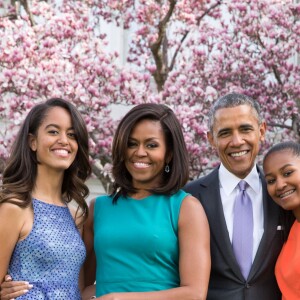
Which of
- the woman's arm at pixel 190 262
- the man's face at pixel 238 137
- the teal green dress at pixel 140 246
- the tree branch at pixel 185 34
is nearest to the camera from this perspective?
the woman's arm at pixel 190 262

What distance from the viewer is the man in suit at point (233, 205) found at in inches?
154

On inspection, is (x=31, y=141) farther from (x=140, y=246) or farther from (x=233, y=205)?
(x=233, y=205)

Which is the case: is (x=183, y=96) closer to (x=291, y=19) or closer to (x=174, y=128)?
(x=291, y=19)

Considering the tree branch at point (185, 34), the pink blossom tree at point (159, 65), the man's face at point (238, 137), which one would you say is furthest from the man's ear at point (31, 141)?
the tree branch at point (185, 34)

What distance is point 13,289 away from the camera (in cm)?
353

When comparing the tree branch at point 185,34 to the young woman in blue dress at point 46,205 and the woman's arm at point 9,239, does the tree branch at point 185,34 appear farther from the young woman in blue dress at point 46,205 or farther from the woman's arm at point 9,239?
the woman's arm at point 9,239

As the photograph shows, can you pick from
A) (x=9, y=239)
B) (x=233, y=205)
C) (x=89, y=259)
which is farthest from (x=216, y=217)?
(x=9, y=239)

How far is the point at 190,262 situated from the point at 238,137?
0.94 metres

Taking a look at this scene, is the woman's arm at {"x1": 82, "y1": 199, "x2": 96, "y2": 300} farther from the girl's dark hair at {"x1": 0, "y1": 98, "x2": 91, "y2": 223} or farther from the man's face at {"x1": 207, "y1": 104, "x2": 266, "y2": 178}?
the man's face at {"x1": 207, "y1": 104, "x2": 266, "y2": 178}

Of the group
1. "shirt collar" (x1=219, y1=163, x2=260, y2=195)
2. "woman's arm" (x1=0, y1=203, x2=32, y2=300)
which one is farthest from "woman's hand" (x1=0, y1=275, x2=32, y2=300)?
"shirt collar" (x1=219, y1=163, x2=260, y2=195)

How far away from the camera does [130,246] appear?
3.61 metres

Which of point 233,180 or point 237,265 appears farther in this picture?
point 233,180

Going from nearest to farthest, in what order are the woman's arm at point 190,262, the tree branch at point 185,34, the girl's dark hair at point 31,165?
the woman's arm at point 190,262 → the girl's dark hair at point 31,165 → the tree branch at point 185,34

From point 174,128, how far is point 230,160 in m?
0.57
